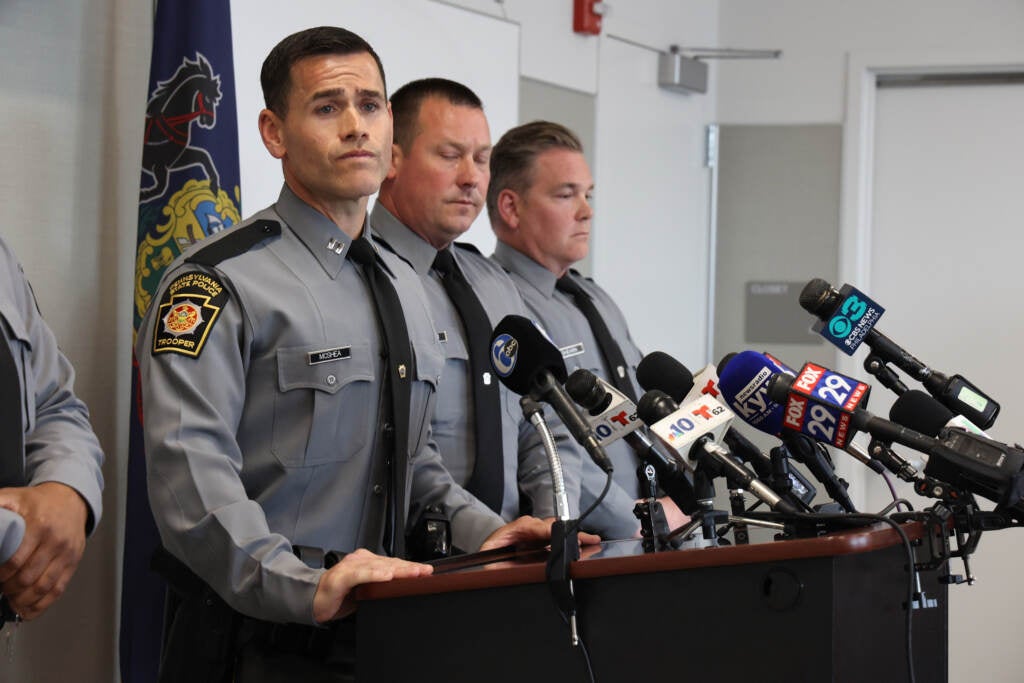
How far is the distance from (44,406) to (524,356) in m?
0.75

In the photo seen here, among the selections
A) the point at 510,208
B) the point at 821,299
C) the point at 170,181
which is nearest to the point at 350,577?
the point at 821,299

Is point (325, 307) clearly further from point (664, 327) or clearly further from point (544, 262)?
point (664, 327)

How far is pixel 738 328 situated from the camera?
17.6ft

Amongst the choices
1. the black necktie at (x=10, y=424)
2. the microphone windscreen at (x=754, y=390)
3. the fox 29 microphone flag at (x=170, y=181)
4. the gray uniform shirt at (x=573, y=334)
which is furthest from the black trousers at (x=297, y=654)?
the gray uniform shirt at (x=573, y=334)

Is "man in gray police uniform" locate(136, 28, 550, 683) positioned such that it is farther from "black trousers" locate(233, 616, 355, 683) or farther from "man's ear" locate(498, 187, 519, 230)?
"man's ear" locate(498, 187, 519, 230)

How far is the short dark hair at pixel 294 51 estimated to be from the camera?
1986mm

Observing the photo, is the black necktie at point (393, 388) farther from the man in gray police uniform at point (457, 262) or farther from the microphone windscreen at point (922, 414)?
the microphone windscreen at point (922, 414)

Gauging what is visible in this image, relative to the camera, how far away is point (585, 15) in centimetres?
455

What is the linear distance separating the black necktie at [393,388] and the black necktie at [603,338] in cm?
103

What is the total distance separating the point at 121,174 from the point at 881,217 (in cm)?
332

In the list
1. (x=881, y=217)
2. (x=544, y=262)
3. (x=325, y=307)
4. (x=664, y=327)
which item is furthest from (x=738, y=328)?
(x=325, y=307)

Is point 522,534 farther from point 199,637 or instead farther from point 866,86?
point 866,86

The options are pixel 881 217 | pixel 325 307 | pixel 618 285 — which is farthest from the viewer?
pixel 881 217

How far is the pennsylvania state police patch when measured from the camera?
5.64 ft
